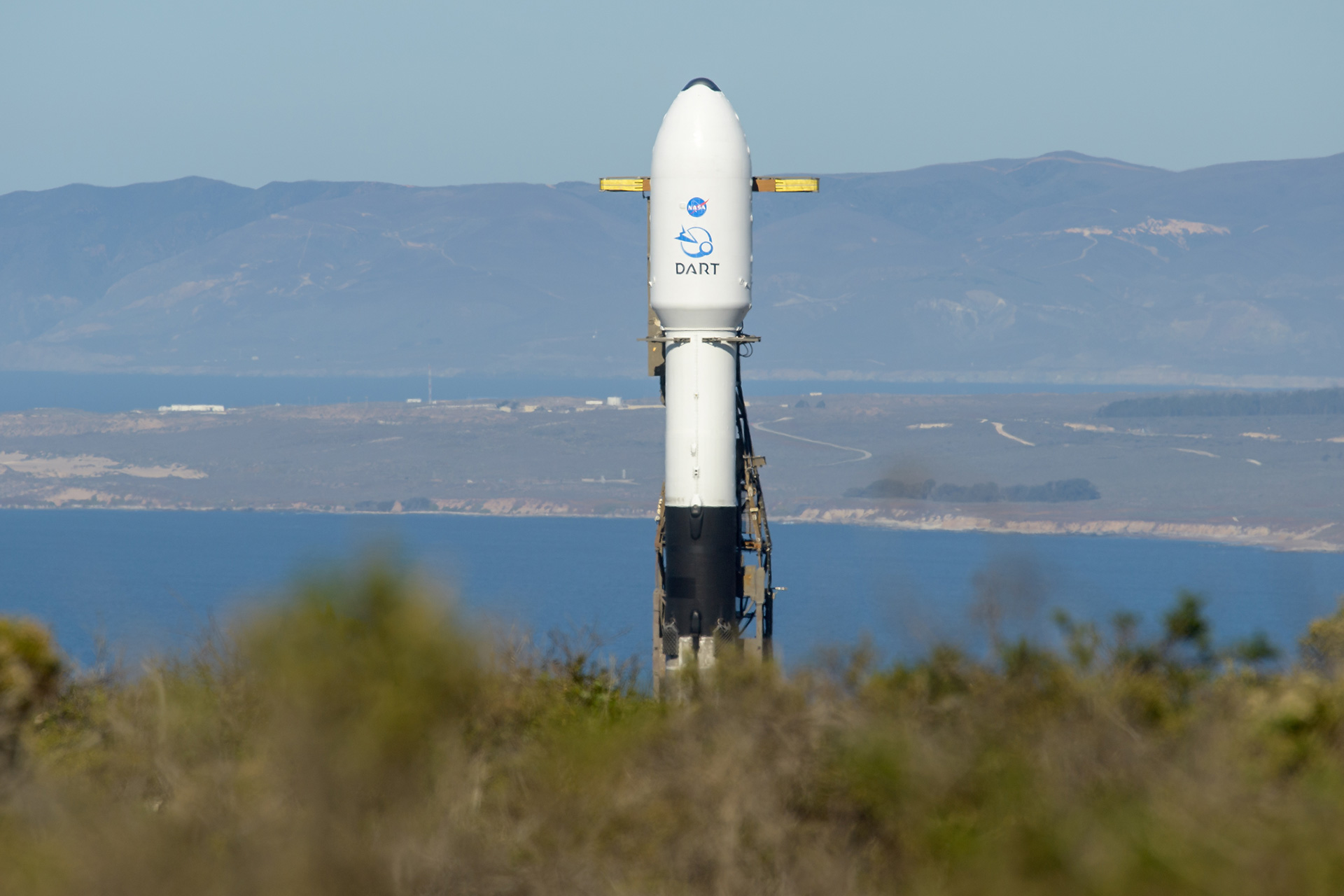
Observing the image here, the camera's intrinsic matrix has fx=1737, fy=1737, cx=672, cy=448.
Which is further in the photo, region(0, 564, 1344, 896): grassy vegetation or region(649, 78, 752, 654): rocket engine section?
region(649, 78, 752, 654): rocket engine section

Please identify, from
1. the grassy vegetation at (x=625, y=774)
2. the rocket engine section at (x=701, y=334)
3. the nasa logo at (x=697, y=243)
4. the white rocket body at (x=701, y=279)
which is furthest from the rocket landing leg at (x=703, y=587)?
the grassy vegetation at (x=625, y=774)

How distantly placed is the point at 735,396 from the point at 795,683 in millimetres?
15612

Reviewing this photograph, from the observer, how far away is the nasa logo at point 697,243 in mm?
39875

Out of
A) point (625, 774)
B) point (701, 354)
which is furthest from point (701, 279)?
point (625, 774)

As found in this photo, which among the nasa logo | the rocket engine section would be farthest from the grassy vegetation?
the nasa logo

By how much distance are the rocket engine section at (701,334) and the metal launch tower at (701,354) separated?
2 centimetres

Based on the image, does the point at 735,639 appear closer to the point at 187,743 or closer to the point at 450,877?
the point at 187,743

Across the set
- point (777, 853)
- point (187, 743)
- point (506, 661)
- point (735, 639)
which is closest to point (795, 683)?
point (506, 661)

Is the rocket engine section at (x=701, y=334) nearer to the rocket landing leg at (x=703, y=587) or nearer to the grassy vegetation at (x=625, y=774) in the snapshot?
the rocket landing leg at (x=703, y=587)

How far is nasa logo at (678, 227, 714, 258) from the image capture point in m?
39.9

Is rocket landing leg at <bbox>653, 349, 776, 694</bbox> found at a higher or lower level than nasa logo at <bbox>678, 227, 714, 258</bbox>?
lower

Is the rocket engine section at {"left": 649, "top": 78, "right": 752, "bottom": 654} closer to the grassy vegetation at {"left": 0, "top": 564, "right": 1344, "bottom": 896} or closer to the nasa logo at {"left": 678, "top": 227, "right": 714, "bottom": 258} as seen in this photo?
the nasa logo at {"left": 678, "top": 227, "right": 714, "bottom": 258}

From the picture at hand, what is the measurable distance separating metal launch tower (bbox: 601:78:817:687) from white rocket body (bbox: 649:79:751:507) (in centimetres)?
2

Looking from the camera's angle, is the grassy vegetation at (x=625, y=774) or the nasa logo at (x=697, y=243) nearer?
the grassy vegetation at (x=625, y=774)
